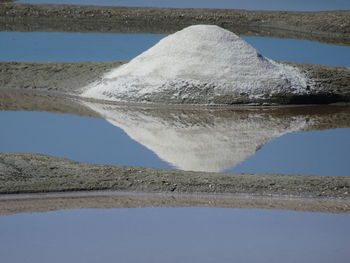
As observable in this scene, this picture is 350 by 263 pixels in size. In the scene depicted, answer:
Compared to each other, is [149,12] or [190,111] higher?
[149,12]

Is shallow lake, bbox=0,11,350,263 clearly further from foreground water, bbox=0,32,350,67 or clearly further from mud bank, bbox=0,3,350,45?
mud bank, bbox=0,3,350,45

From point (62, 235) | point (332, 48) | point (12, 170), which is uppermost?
point (332, 48)

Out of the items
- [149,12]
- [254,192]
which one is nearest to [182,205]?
[254,192]

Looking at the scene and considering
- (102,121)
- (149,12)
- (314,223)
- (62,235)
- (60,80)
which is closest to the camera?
(62,235)

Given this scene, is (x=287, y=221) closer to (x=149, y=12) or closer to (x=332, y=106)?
(x=332, y=106)

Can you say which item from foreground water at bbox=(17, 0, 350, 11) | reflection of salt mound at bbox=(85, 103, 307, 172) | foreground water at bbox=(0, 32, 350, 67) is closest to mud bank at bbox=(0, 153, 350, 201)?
reflection of salt mound at bbox=(85, 103, 307, 172)

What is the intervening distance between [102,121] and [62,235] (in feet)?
9.71

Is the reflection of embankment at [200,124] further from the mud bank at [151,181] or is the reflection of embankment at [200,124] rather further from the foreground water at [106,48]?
the foreground water at [106,48]

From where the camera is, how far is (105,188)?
6.16m

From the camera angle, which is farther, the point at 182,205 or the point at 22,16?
the point at 22,16

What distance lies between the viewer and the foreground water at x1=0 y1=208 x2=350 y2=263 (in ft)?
16.5

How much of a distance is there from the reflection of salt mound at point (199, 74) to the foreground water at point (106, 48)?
3.77 feet

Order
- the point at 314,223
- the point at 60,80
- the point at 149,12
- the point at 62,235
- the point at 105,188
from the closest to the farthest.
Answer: the point at 62,235
the point at 314,223
the point at 105,188
the point at 60,80
the point at 149,12

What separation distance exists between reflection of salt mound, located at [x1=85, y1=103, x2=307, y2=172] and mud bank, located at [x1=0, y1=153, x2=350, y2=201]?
17.8 inches
